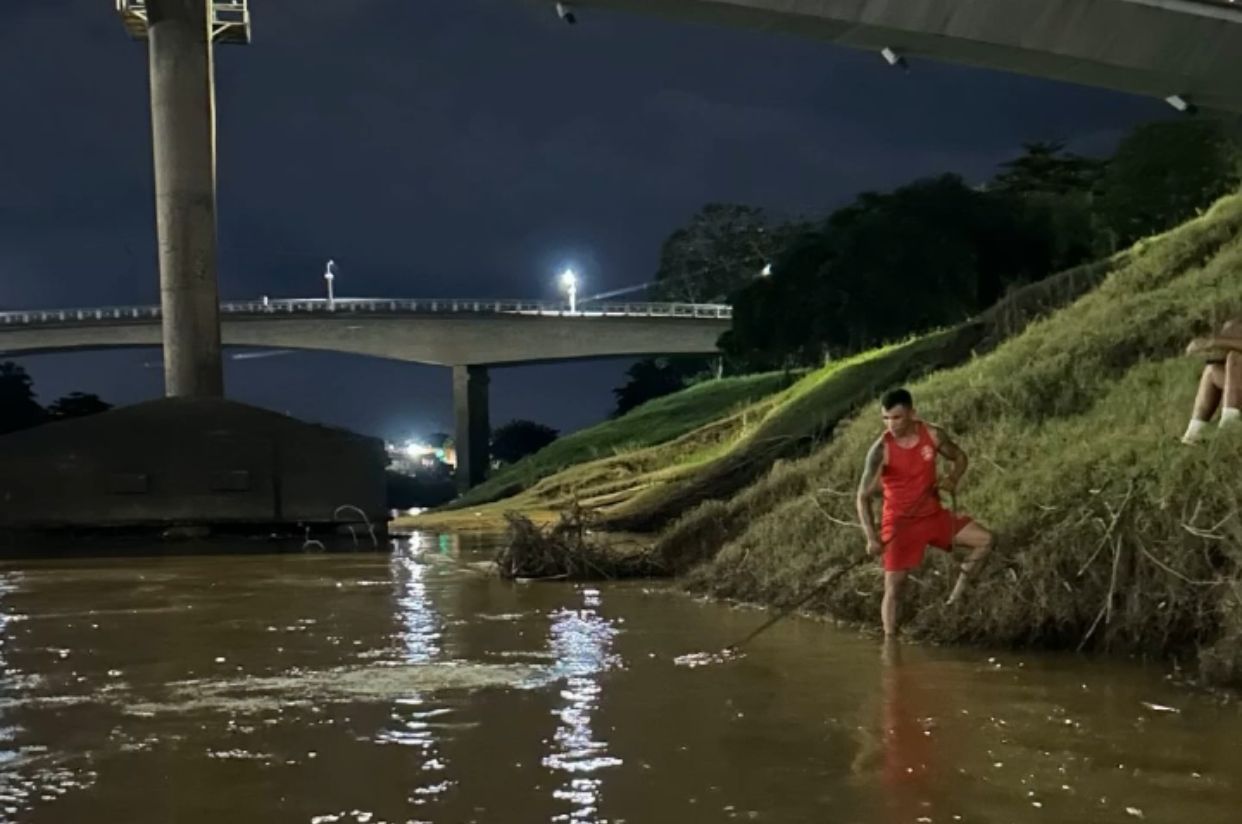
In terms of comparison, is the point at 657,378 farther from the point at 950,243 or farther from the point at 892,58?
the point at 892,58

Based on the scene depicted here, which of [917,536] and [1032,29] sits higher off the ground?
[1032,29]

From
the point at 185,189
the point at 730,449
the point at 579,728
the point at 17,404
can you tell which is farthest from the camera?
the point at 17,404

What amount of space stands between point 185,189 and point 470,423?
41.1m

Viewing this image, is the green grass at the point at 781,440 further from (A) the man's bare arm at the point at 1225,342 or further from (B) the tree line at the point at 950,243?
(B) the tree line at the point at 950,243

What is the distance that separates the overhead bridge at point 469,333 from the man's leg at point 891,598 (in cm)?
6082

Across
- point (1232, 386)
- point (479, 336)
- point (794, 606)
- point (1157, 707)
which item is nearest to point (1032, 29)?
point (1232, 386)

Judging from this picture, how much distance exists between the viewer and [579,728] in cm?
702

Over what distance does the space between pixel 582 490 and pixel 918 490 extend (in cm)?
2126

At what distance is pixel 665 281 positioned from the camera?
85750mm

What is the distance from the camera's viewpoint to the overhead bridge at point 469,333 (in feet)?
233

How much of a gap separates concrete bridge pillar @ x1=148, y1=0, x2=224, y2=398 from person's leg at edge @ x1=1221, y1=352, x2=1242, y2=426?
25.8m

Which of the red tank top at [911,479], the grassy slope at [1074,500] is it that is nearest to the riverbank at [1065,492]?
the grassy slope at [1074,500]

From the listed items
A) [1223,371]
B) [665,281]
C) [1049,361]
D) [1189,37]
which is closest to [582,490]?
[1189,37]

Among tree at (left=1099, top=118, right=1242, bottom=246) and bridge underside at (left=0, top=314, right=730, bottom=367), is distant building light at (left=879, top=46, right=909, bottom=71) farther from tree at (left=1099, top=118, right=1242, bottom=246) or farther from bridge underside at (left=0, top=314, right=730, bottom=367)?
bridge underside at (left=0, top=314, right=730, bottom=367)
